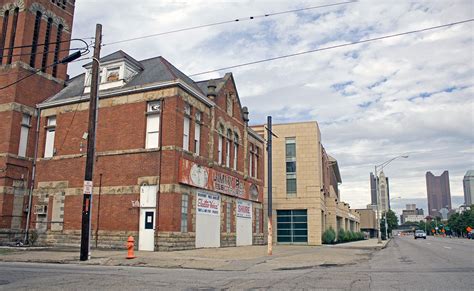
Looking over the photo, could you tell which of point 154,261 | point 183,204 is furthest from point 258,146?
point 154,261

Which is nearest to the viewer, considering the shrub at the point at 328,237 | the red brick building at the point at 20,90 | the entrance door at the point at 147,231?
the entrance door at the point at 147,231

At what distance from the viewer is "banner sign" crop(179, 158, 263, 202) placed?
2427 cm

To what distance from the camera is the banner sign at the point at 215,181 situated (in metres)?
24.3

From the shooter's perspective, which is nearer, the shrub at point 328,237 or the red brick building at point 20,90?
the red brick building at point 20,90

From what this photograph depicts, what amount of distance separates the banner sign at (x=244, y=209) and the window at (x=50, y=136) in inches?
538

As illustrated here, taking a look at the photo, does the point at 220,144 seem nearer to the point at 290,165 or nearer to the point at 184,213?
the point at 184,213

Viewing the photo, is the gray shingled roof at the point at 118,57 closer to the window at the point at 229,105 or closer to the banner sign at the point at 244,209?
the window at the point at 229,105

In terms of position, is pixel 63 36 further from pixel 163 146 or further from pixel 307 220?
pixel 307 220

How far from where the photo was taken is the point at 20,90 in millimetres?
28156

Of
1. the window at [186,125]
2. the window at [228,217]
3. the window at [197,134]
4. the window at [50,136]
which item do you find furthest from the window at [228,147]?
the window at [50,136]

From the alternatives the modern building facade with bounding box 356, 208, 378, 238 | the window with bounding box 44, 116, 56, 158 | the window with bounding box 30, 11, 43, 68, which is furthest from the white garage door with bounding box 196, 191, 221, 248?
the modern building facade with bounding box 356, 208, 378, 238

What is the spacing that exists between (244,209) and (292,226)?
1441 centimetres

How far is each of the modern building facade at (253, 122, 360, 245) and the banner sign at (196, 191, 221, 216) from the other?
1712cm

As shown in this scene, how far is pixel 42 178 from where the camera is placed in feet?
90.9
